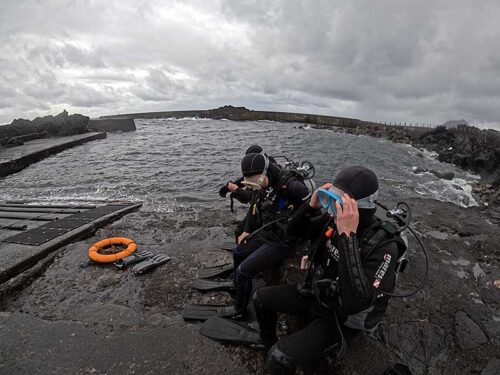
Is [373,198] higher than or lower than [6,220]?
higher

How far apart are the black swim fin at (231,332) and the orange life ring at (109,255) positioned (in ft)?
8.80

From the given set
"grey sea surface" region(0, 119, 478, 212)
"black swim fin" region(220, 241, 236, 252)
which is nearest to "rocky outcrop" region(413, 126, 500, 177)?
"grey sea surface" region(0, 119, 478, 212)

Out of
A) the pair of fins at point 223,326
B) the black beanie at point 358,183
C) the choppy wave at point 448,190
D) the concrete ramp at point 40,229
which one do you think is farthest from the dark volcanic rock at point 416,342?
the choppy wave at point 448,190

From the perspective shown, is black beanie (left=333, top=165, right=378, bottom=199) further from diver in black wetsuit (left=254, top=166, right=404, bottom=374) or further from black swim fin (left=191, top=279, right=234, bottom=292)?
black swim fin (left=191, top=279, right=234, bottom=292)

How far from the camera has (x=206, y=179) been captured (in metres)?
14.9

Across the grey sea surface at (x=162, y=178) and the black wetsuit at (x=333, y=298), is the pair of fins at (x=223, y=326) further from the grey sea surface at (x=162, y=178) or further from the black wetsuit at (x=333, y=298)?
the grey sea surface at (x=162, y=178)

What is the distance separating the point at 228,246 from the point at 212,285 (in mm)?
1638

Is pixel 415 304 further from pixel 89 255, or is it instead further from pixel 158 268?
pixel 89 255

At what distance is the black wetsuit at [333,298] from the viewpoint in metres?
2.35

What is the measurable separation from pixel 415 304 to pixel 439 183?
16.1m

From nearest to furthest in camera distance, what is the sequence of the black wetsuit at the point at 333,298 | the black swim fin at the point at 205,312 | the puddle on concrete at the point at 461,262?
the black wetsuit at the point at 333,298, the black swim fin at the point at 205,312, the puddle on concrete at the point at 461,262

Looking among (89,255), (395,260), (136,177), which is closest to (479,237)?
(395,260)

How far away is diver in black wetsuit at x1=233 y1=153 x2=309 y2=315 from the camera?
381 cm

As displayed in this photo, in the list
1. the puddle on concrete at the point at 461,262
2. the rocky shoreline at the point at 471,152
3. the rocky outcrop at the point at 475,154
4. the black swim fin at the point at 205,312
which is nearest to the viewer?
the black swim fin at the point at 205,312
